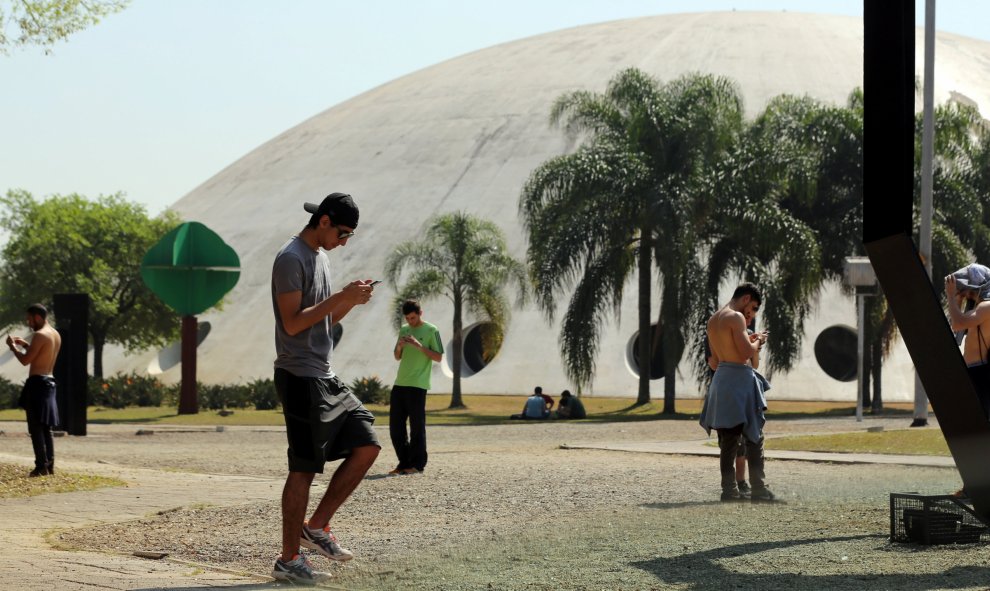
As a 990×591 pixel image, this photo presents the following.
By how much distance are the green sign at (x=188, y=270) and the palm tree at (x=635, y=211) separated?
24.2 feet

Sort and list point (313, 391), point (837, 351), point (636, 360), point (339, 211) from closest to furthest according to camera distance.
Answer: point (313, 391) < point (339, 211) < point (636, 360) < point (837, 351)

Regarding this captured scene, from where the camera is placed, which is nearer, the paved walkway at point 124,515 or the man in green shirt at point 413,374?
the paved walkway at point 124,515

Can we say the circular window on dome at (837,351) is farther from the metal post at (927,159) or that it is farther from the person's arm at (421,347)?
the person's arm at (421,347)

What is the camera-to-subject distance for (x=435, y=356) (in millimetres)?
13172

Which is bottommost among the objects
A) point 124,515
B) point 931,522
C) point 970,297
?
point 124,515

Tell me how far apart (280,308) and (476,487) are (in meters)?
5.15

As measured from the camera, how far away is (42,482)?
11742mm

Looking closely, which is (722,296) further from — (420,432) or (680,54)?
(420,432)

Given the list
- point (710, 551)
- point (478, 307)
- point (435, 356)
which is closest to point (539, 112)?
point (478, 307)

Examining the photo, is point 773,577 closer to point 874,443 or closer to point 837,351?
point 874,443

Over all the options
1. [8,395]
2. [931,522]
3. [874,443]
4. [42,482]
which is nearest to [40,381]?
[42,482]

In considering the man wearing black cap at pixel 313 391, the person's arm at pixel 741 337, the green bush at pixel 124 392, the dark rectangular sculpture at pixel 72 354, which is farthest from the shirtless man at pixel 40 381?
the green bush at pixel 124 392

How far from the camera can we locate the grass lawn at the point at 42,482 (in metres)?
11.1

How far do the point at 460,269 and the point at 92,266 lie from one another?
12.2 metres
